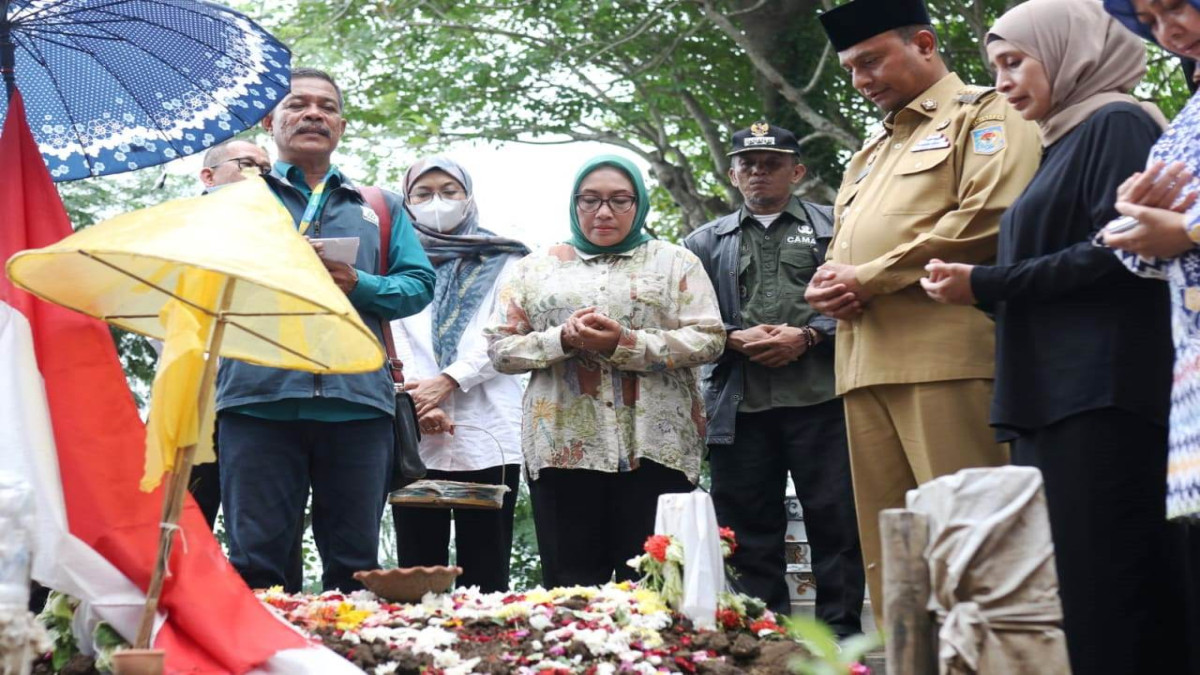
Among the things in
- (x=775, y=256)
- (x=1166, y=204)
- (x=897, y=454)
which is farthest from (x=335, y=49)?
(x=1166, y=204)

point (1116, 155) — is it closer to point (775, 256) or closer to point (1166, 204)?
point (1166, 204)

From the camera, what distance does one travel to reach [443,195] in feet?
23.1

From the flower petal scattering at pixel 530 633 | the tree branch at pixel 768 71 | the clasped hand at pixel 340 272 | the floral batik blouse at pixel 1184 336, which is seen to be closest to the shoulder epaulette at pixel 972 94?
the floral batik blouse at pixel 1184 336

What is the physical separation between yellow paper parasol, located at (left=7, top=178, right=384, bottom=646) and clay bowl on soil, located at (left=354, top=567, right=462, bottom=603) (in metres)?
1.22

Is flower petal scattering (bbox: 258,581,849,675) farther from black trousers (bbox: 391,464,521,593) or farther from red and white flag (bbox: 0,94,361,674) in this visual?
black trousers (bbox: 391,464,521,593)

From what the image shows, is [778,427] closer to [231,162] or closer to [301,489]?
[301,489]

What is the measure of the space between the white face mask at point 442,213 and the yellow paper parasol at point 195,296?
2.82 metres

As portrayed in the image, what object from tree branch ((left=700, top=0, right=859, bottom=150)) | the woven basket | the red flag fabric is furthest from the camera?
tree branch ((left=700, top=0, right=859, bottom=150))

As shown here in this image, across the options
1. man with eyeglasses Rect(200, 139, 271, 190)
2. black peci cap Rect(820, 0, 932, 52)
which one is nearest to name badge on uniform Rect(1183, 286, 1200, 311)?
black peci cap Rect(820, 0, 932, 52)

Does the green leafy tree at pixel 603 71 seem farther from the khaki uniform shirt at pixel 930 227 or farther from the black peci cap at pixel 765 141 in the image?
the khaki uniform shirt at pixel 930 227

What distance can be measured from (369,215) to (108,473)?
1.79 meters

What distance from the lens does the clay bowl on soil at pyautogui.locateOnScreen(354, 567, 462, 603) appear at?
5.02 metres

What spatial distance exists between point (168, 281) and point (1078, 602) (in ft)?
8.46

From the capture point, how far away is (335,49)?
1334cm
